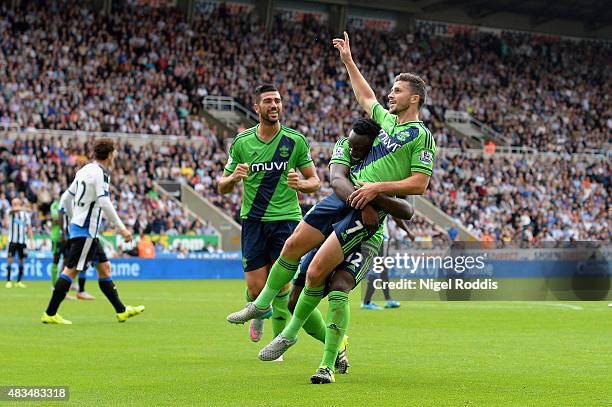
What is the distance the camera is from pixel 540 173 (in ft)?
161

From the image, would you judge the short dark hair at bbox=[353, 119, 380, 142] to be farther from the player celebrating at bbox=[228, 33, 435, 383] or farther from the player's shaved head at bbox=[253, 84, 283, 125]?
the player's shaved head at bbox=[253, 84, 283, 125]

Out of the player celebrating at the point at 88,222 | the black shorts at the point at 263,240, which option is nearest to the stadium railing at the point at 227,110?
the player celebrating at the point at 88,222

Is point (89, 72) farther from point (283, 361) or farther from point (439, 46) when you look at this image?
point (283, 361)

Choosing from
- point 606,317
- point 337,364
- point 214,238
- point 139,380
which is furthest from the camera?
point 214,238

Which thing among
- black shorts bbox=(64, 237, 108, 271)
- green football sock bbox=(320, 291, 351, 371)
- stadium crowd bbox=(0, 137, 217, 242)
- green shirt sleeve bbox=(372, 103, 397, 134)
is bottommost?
stadium crowd bbox=(0, 137, 217, 242)

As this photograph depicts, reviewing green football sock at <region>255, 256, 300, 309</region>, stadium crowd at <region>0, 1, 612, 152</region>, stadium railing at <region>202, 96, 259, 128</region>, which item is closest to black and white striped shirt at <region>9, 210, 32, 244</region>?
stadium crowd at <region>0, 1, 612, 152</region>

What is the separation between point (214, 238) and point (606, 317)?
20.7 meters

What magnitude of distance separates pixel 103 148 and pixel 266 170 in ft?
15.4

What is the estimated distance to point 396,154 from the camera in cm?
892

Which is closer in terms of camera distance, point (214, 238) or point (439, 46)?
point (214, 238)

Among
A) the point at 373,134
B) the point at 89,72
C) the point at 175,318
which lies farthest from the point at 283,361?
the point at 89,72

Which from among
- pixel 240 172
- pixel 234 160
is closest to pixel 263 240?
pixel 234 160

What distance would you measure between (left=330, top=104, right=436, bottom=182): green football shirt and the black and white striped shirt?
18.9 m

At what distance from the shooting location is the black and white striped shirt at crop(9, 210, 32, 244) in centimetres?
2653
